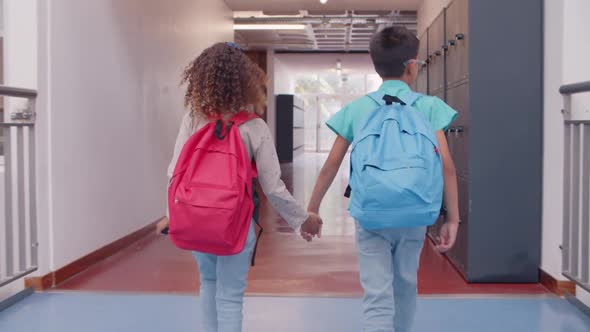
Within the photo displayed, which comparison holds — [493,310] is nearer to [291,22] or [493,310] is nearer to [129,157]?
[129,157]

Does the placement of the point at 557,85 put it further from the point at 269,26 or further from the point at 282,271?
the point at 269,26

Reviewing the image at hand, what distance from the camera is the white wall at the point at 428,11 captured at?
6195 millimetres

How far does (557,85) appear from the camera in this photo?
3.22m

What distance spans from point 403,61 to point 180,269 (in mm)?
2616

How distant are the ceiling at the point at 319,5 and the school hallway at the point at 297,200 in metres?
4.46

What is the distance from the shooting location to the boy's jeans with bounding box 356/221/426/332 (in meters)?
1.74

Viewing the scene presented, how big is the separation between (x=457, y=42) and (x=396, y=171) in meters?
2.49

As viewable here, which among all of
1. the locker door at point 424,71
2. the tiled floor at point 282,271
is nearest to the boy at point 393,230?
the tiled floor at point 282,271

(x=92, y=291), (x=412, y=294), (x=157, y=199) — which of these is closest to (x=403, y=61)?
(x=412, y=294)

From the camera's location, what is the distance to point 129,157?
4.92m

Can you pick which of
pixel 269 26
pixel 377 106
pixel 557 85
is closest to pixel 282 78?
pixel 269 26

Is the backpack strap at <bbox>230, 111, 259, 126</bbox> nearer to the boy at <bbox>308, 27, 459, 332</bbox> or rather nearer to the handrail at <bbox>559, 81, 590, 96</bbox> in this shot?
the boy at <bbox>308, 27, 459, 332</bbox>

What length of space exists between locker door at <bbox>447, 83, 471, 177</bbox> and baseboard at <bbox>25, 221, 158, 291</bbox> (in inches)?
99.5

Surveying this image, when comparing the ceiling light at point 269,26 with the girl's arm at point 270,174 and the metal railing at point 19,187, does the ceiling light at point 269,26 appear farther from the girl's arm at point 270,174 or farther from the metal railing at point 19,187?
the girl's arm at point 270,174
